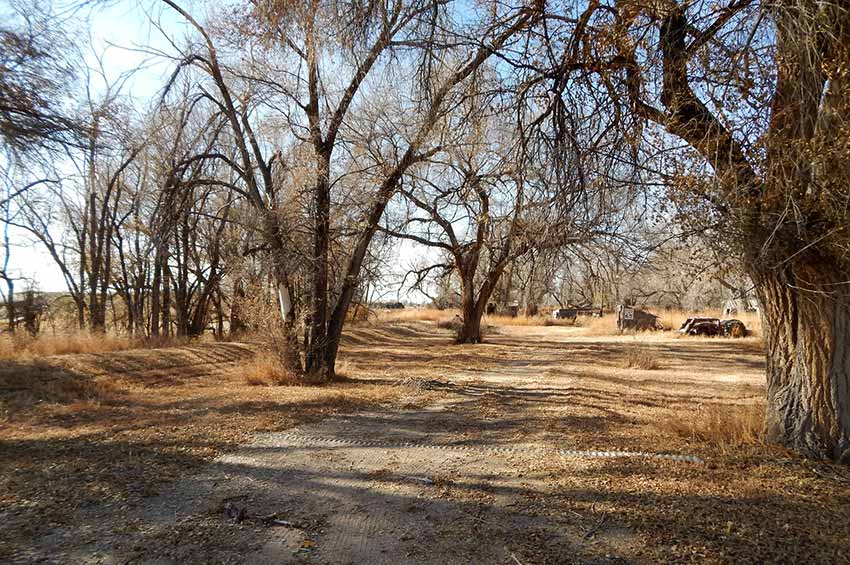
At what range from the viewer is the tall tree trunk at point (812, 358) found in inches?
182

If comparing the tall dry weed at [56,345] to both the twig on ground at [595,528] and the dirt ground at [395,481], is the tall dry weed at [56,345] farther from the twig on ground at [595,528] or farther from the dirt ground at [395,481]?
the twig on ground at [595,528]

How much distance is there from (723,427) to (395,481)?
11.8 ft

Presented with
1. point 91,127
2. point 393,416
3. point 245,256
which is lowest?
point 393,416

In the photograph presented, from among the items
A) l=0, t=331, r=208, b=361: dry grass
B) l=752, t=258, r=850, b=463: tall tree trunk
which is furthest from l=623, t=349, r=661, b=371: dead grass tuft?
l=0, t=331, r=208, b=361: dry grass

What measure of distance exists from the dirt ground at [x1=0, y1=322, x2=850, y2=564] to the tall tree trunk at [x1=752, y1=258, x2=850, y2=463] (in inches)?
10.5

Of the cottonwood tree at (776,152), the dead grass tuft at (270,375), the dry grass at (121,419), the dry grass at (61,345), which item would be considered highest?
the cottonwood tree at (776,152)

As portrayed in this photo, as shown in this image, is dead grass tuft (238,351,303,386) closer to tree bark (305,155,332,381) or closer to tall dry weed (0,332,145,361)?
tree bark (305,155,332,381)

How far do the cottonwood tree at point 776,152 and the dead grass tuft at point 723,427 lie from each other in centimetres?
24

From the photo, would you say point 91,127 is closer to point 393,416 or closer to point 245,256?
point 245,256

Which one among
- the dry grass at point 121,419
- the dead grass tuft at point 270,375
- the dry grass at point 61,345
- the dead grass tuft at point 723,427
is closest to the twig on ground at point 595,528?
the dead grass tuft at point 723,427

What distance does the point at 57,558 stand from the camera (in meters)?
2.99

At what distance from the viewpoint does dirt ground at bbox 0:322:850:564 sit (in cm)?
320

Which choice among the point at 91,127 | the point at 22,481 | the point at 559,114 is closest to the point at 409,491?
the point at 22,481

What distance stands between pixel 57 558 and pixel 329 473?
6.64 ft
